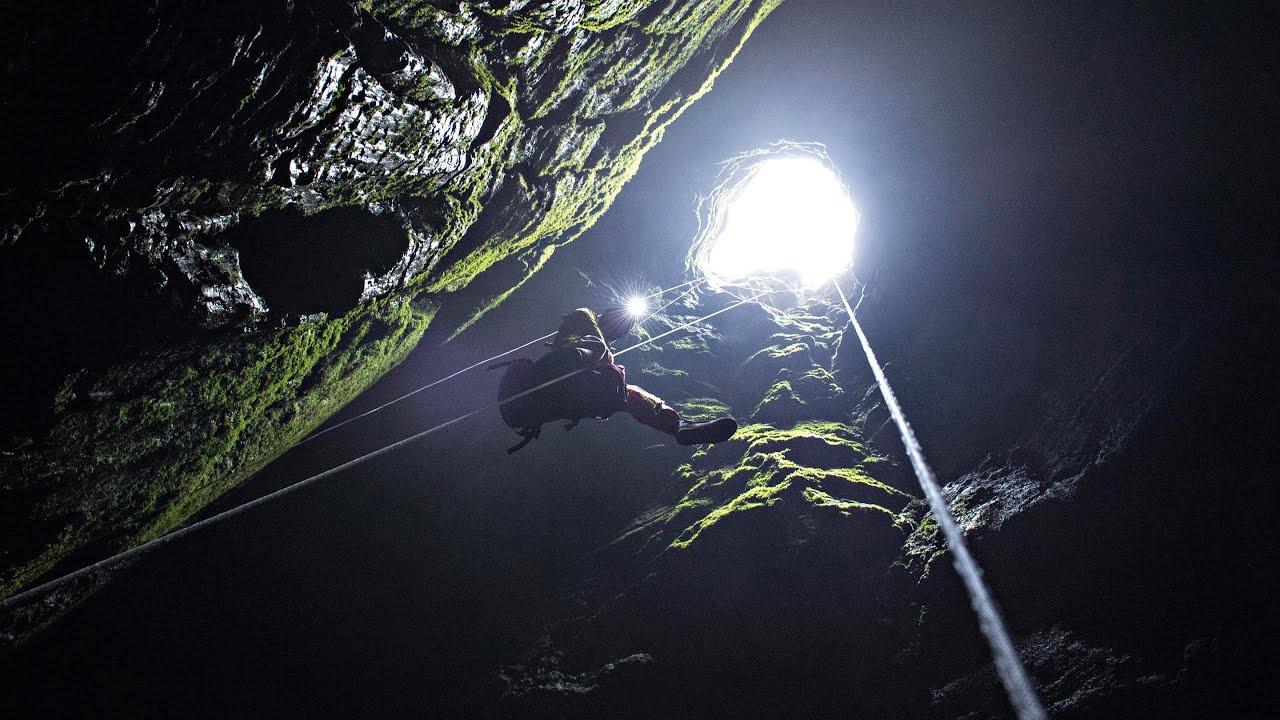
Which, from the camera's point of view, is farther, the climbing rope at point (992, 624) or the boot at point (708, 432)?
the boot at point (708, 432)

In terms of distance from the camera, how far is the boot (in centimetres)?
494

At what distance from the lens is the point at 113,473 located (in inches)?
135

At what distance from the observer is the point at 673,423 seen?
5195 mm

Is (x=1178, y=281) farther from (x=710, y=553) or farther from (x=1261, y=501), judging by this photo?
(x=710, y=553)

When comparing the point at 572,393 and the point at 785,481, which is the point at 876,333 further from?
the point at 572,393

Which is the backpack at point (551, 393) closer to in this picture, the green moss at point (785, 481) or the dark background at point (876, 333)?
the green moss at point (785, 481)

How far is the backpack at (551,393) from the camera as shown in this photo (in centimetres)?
484

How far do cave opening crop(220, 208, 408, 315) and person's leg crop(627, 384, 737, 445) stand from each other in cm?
264

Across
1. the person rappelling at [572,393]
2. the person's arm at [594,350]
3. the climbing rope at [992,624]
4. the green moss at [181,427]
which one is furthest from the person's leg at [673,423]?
the green moss at [181,427]

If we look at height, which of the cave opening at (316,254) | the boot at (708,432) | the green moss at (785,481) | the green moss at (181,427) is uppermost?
the cave opening at (316,254)

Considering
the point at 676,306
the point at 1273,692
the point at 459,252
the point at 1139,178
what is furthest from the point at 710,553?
the point at 676,306

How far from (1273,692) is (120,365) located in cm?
573

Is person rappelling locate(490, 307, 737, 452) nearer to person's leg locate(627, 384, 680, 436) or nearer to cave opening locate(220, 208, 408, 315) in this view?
person's leg locate(627, 384, 680, 436)

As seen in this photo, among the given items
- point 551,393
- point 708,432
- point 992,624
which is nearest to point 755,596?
point 708,432
